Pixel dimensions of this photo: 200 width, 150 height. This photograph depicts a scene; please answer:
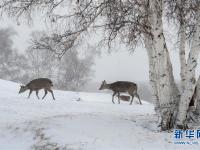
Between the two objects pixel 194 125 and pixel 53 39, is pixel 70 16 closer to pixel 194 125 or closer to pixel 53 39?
pixel 53 39

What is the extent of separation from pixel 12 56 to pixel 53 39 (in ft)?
169

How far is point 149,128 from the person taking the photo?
38.7 ft

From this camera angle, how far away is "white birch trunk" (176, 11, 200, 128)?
35.2ft

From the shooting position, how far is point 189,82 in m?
10.8

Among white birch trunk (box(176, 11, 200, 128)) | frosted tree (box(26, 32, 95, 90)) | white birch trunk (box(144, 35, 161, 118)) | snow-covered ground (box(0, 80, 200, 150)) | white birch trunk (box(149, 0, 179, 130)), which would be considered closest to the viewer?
snow-covered ground (box(0, 80, 200, 150))

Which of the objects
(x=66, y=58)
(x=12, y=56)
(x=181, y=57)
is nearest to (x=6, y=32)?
(x=12, y=56)

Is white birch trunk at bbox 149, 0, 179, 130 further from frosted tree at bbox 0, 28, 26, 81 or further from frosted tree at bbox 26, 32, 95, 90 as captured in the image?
frosted tree at bbox 0, 28, 26, 81

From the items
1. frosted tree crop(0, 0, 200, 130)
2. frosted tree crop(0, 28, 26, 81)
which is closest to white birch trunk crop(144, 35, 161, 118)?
frosted tree crop(0, 0, 200, 130)

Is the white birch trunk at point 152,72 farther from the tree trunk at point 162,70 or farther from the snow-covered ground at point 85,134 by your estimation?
the snow-covered ground at point 85,134

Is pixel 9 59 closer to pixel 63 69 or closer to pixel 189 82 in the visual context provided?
pixel 63 69

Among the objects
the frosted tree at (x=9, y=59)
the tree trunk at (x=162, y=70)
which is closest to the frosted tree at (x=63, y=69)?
the frosted tree at (x=9, y=59)

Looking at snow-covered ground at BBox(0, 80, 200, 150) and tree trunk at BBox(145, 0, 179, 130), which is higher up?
tree trunk at BBox(145, 0, 179, 130)

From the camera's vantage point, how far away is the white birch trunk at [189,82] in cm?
1073

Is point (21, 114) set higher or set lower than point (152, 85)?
lower
